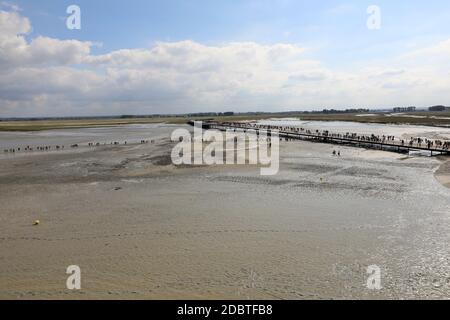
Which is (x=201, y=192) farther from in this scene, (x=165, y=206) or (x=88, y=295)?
(x=88, y=295)

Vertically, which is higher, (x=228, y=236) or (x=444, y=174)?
(x=444, y=174)

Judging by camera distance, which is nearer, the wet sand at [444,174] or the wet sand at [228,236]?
the wet sand at [228,236]

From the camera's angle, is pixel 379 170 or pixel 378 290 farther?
pixel 379 170

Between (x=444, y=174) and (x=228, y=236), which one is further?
(x=444, y=174)

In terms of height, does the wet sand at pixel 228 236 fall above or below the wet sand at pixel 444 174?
below
